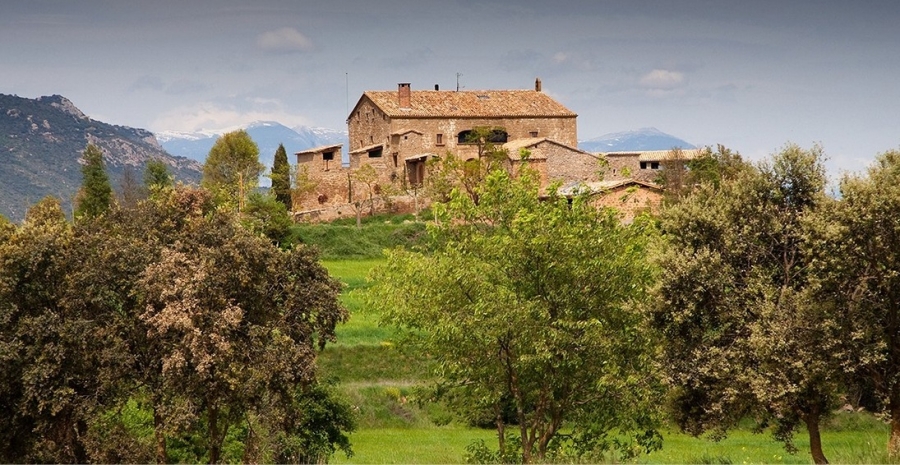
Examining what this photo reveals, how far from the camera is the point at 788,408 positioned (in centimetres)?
2770

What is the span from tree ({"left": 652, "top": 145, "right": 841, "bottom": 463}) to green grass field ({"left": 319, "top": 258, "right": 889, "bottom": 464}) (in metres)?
1.64

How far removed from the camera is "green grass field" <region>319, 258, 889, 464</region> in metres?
34.6

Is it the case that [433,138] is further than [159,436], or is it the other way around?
[433,138]

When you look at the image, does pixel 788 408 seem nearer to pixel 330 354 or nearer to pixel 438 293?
pixel 438 293

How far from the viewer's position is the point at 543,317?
2761 cm

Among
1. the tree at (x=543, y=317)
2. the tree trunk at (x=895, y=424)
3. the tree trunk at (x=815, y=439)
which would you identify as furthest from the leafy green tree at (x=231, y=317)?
the tree trunk at (x=895, y=424)

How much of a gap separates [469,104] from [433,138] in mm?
5177

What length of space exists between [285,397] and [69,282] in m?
5.74

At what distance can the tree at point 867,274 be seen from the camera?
1013 inches

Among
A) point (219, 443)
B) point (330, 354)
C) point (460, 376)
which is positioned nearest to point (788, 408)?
point (460, 376)

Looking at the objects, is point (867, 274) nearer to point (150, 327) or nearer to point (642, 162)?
point (150, 327)

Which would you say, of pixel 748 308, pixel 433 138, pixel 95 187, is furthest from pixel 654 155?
pixel 748 308

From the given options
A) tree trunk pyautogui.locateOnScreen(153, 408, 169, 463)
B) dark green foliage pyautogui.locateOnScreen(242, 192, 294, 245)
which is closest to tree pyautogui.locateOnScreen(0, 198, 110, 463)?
tree trunk pyautogui.locateOnScreen(153, 408, 169, 463)

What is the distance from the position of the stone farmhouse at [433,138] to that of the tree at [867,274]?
2477 inches
